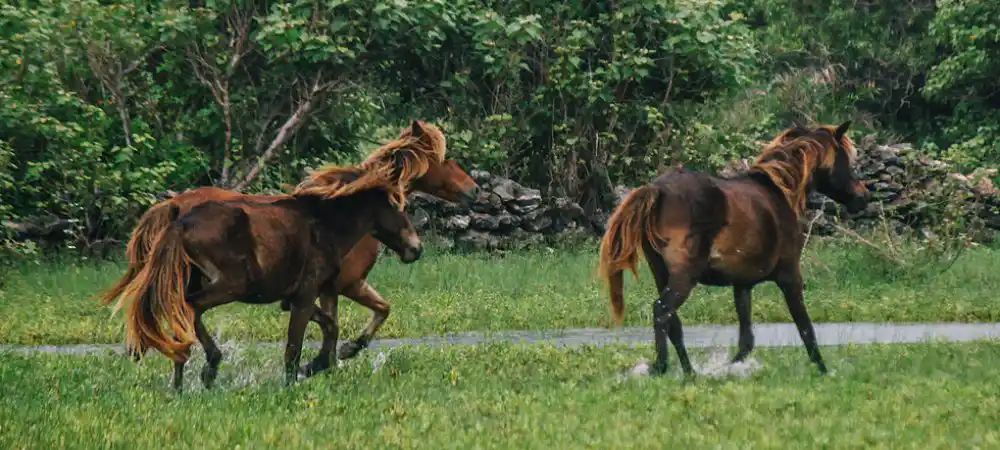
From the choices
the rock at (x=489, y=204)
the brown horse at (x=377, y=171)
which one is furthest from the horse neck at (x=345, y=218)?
the rock at (x=489, y=204)

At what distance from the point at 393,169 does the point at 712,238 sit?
247cm

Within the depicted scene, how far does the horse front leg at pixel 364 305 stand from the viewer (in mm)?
11266

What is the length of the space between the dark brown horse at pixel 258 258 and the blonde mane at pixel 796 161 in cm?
283

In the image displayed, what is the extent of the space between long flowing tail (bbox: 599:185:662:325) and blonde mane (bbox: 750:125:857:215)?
3.97ft

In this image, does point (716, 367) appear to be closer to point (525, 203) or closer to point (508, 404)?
point (508, 404)

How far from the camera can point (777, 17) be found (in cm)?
3703

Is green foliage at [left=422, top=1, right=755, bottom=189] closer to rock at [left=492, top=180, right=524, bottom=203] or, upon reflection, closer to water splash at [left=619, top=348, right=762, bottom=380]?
rock at [left=492, top=180, right=524, bottom=203]

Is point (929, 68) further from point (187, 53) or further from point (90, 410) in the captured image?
point (90, 410)

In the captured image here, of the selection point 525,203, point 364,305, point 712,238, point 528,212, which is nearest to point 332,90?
point 525,203

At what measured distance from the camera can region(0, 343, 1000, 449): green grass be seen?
736 cm

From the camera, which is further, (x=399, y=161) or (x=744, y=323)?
(x=744, y=323)

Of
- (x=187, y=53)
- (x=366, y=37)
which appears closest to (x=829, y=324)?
(x=366, y=37)

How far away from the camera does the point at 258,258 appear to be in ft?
30.6

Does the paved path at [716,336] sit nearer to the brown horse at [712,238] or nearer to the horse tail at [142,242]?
the brown horse at [712,238]
